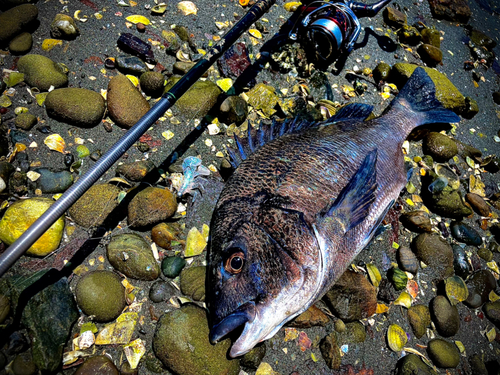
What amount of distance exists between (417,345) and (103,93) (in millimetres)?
3641

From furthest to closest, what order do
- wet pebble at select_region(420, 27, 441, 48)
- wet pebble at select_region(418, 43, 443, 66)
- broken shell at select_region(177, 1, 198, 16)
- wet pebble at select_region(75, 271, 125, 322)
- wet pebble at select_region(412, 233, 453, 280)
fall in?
wet pebble at select_region(420, 27, 441, 48)
wet pebble at select_region(418, 43, 443, 66)
broken shell at select_region(177, 1, 198, 16)
wet pebble at select_region(412, 233, 453, 280)
wet pebble at select_region(75, 271, 125, 322)

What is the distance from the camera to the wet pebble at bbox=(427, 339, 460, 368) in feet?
8.25

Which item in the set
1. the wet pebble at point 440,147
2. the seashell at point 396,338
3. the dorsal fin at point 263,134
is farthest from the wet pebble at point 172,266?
the wet pebble at point 440,147

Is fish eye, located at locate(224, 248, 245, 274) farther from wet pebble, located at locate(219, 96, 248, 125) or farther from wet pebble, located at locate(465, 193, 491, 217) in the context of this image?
wet pebble, located at locate(465, 193, 491, 217)

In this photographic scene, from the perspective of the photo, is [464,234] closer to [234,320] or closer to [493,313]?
[493,313]

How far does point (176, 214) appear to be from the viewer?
2.45 metres

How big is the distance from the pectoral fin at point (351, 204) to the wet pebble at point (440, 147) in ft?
6.51

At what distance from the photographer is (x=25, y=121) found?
240cm

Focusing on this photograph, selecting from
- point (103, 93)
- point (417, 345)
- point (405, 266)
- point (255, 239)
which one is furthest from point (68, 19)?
point (417, 345)

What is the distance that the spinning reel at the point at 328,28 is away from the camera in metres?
3.16

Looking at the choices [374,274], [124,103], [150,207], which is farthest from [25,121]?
[374,274]

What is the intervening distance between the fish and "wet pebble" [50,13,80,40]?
6.72ft

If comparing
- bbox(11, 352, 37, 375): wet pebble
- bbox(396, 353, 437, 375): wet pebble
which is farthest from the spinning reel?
bbox(11, 352, 37, 375): wet pebble

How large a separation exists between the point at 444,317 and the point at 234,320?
7.34 ft
